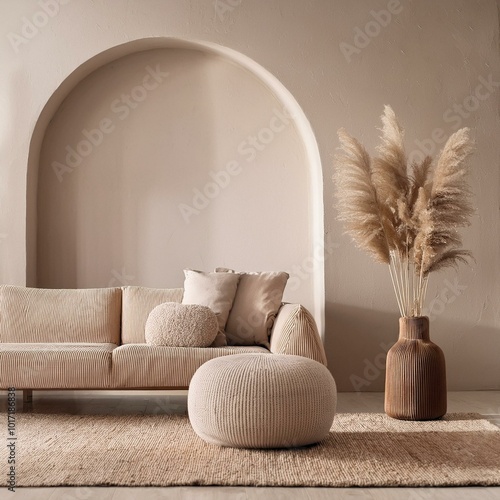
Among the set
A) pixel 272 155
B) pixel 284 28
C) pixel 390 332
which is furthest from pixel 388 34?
pixel 390 332

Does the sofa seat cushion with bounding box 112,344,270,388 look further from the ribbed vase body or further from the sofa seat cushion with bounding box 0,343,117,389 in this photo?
the ribbed vase body

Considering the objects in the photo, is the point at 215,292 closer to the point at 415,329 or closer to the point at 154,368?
the point at 154,368

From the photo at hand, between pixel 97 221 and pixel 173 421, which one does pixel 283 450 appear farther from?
pixel 97 221

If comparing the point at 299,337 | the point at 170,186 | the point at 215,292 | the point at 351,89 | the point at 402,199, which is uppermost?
the point at 351,89

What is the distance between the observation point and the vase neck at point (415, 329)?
4066 mm

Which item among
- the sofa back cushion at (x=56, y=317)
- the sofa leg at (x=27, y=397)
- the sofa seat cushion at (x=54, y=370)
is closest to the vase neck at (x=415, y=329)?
the sofa seat cushion at (x=54, y=370)

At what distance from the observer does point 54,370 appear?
12.8 feet

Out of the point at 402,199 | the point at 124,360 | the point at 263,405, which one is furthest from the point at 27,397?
the point at 402,199

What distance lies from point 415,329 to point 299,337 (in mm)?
630

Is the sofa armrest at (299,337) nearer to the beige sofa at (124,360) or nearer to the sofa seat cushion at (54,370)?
the beige sofa at (124,360)

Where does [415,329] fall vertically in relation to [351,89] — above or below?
below

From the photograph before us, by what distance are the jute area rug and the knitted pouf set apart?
0.06 meters

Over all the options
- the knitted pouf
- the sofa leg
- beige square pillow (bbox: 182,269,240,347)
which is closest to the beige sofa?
beige square pillow (bbox: 182,269,240,347)

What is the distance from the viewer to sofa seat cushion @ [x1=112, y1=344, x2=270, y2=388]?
154 inches
